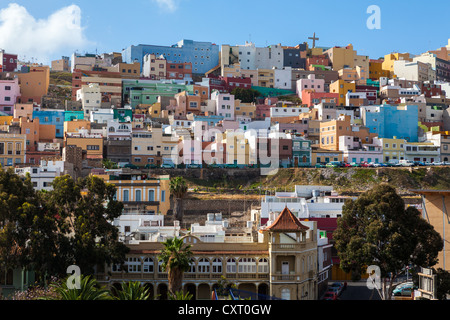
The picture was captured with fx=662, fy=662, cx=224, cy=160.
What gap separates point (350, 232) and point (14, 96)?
6526 centimetres

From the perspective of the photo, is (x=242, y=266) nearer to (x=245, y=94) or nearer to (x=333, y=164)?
(x=333, y=164)

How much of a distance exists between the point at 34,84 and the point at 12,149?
28026 millimetres

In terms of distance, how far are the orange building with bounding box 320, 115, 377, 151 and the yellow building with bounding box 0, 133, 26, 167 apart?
36950mm

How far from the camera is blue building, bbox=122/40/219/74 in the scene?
118 meters

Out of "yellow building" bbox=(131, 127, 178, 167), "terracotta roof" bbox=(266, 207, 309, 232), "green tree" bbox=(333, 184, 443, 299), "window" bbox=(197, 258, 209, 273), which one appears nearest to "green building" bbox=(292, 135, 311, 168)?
"yellow building" bbox=(131, 127, 178, 167)

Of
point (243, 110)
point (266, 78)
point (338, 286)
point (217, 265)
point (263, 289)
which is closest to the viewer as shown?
point (263, 289)

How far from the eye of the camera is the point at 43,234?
122ft

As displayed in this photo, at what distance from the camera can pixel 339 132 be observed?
82125 mm

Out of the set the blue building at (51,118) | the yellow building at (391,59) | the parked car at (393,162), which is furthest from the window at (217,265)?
the yellow building at (391,59)

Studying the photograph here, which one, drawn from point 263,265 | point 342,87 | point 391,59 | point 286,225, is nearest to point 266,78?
point 342,87

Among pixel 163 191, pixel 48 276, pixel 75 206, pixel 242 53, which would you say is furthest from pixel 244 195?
pixel 242 53

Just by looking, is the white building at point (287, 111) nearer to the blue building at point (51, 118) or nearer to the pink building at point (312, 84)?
the pink building at point (312, 84)

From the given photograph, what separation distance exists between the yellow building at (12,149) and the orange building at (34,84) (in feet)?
80.1

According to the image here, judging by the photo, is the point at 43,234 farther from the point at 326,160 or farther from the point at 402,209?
the point at 326,160
